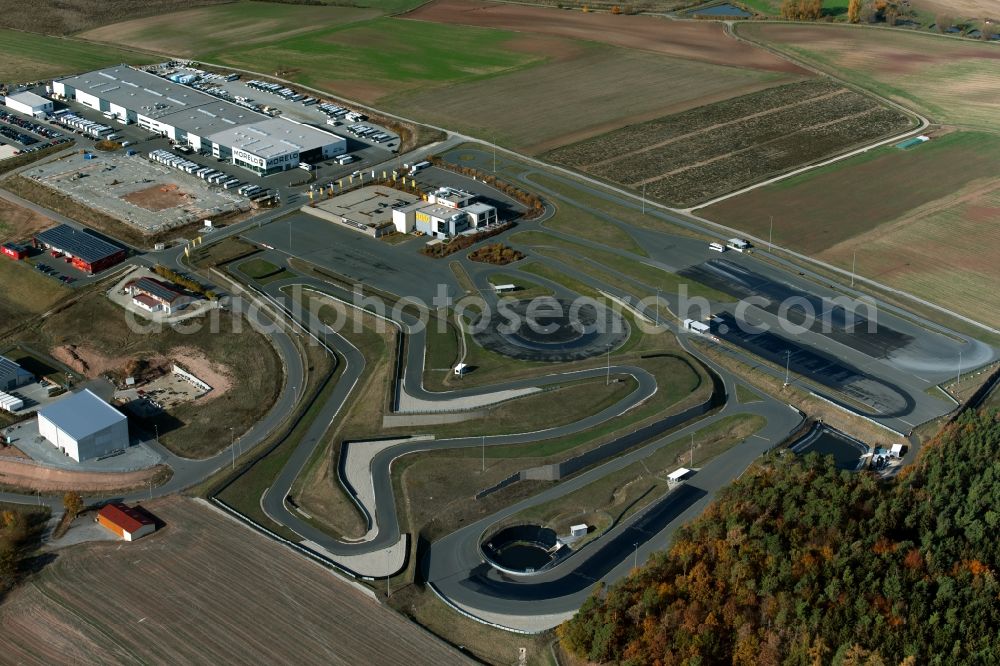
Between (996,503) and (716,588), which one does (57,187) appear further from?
(996,503)

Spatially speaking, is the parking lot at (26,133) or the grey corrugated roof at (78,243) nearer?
the grey corrugated roof at (78,243)

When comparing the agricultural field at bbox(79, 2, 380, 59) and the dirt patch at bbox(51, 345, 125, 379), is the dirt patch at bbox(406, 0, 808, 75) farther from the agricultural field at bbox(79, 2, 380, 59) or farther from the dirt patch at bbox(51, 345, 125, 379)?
the dirt patch at bbox(51, 345, 125, 379)

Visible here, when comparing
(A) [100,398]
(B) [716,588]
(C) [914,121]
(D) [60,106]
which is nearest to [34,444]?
(A) [100,398]

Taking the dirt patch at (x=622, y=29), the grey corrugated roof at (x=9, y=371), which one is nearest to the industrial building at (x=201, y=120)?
the grey corrugated roof at (x=9, y=371)

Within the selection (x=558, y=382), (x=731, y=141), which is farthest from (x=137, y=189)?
(x=731, y=141)

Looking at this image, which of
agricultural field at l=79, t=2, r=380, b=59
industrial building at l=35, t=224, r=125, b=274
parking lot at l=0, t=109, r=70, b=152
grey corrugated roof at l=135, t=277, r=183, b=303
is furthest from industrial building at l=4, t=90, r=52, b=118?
grey corrugated roof at l=135, t=277, r=183, b=303

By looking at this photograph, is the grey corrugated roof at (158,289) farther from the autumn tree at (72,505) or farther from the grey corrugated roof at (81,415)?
the autumn tree at (72,505)

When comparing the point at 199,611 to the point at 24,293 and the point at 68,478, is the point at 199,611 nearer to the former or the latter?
the point at 68,478
